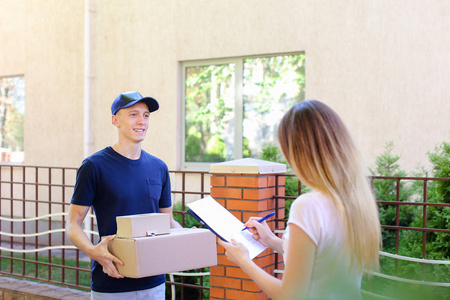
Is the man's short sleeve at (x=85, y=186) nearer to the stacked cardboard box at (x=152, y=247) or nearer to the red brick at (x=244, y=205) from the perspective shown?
the stacked cardboard box at (x=152, y=247)

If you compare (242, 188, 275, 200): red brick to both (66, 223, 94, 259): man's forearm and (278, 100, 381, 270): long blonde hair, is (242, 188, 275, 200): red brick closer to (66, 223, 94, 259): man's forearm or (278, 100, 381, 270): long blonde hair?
(66, 223, 94, 259): man's forearm

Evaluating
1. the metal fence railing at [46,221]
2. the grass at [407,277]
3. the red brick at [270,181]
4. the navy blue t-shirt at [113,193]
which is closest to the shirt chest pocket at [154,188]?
the navy blue t-shirt at [113,193]

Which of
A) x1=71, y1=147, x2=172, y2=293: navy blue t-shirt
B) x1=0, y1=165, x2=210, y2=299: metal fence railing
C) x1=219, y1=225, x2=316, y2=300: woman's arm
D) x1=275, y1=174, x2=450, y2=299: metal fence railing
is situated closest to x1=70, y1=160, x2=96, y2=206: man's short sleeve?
x1=71, y1=147, x2=172, y2=293: navy blue t-shirt

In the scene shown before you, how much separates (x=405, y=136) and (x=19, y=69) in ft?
22.9

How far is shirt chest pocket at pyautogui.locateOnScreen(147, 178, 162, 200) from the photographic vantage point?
9.74 ft

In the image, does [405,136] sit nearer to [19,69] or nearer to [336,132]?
[336,132]

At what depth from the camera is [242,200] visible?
3.82m

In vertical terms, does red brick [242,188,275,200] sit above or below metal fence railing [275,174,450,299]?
above

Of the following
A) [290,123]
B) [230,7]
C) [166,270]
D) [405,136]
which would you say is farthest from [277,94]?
[290,123]

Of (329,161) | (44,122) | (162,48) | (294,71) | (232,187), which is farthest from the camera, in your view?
(44,122)

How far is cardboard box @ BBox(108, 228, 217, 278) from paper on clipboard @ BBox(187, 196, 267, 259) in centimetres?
24

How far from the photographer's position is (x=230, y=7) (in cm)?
Answer: 735

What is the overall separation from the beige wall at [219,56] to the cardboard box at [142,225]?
14.0ft

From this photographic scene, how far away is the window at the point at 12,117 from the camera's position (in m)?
9.86
